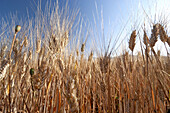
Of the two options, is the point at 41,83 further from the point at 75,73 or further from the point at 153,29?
the point at 153,29

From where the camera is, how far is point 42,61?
86cm

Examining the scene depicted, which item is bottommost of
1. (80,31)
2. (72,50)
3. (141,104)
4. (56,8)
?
(141,104)

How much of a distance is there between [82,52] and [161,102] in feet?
4.34

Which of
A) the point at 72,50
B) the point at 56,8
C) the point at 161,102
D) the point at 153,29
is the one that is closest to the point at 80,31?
the point at 72,50

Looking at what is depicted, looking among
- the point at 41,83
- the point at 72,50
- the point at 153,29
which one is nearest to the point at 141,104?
the point at 153,29

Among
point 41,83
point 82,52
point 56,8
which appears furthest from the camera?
point 82,52

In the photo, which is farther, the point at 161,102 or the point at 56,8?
the point at 56,8

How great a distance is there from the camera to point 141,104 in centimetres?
108

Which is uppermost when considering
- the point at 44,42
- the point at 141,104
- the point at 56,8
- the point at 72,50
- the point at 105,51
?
the point at 56,8

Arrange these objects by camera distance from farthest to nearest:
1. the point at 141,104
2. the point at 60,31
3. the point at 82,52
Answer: the point at 82,52
the point at 60,31
the point at 141,104

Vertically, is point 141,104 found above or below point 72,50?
below

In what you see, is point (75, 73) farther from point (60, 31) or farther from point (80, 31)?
point (80, 31)

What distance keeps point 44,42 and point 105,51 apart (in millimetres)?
596

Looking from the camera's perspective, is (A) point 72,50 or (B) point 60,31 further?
(A) point 72,50
